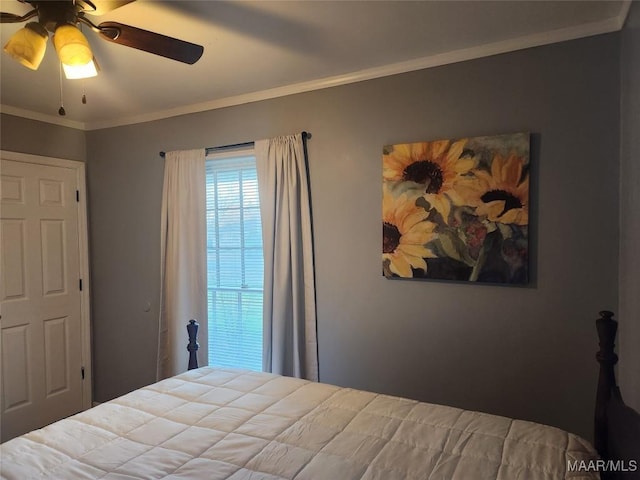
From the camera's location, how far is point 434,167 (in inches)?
94.1

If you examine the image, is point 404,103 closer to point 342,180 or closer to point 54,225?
point 342,180

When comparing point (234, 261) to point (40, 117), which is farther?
point (40, 117)

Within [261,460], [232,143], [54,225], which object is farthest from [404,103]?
[54,225]

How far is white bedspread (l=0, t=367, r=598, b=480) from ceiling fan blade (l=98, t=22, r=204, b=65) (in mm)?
1532

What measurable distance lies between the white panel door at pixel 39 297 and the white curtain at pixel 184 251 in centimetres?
96

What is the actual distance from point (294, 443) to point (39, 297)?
2847mm

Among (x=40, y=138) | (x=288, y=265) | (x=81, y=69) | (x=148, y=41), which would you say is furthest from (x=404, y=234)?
(x=40, y=138)

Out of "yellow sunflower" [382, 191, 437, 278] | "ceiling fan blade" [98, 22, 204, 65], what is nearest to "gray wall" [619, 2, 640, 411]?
"yellow sunflower" [382, 191, 437, 278]

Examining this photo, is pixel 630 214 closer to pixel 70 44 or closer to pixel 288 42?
pixel 288 42

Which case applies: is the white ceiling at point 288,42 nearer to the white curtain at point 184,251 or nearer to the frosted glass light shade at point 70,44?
the frosted glass light shade at point 70,44

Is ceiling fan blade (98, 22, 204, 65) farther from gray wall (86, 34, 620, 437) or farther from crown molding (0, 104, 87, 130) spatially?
crown molding (0, 104, 87, 130)

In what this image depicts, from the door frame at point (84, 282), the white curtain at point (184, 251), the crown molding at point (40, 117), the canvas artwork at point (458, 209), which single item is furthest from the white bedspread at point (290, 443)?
the crown molding at point (40, 117)

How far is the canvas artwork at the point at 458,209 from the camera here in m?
2.19

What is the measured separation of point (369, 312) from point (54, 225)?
8.87 ft
